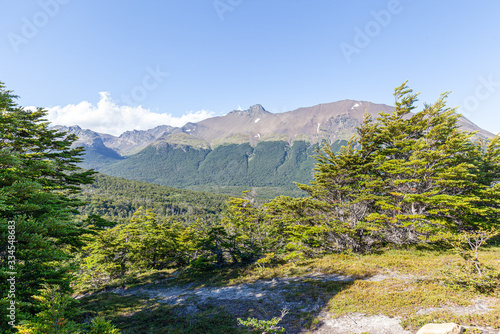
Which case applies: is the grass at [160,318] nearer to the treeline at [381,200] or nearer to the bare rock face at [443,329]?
the treeline at [381,200]

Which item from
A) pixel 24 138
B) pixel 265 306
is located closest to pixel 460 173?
pixel 265 306

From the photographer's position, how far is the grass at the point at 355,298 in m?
9.38

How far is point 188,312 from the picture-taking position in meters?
13.0

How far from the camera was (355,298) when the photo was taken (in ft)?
37.8

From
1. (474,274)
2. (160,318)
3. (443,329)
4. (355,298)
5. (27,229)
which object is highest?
(27,229)

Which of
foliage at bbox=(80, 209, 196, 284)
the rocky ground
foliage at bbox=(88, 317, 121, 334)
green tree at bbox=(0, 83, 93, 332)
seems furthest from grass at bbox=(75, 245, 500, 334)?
foliage at bbox=(80, 209, 196, 284)

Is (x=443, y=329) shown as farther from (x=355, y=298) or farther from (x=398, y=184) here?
(x=398, y=184)

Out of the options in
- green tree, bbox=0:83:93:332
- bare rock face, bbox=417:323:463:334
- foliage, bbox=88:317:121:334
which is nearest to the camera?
foliage, bbox=88:317:121:334

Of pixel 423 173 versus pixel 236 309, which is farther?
pixel 423 173

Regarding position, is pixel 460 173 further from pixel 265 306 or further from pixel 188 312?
pixel 188 312

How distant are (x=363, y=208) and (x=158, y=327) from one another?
Result: 64.1 feet

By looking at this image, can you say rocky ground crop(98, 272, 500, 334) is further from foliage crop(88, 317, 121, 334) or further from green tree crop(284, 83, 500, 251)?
foliage crop(88, 317, 121, 334)

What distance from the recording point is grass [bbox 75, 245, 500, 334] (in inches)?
369

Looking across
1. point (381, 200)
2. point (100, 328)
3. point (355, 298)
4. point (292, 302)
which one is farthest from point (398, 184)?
point (100, 328)
